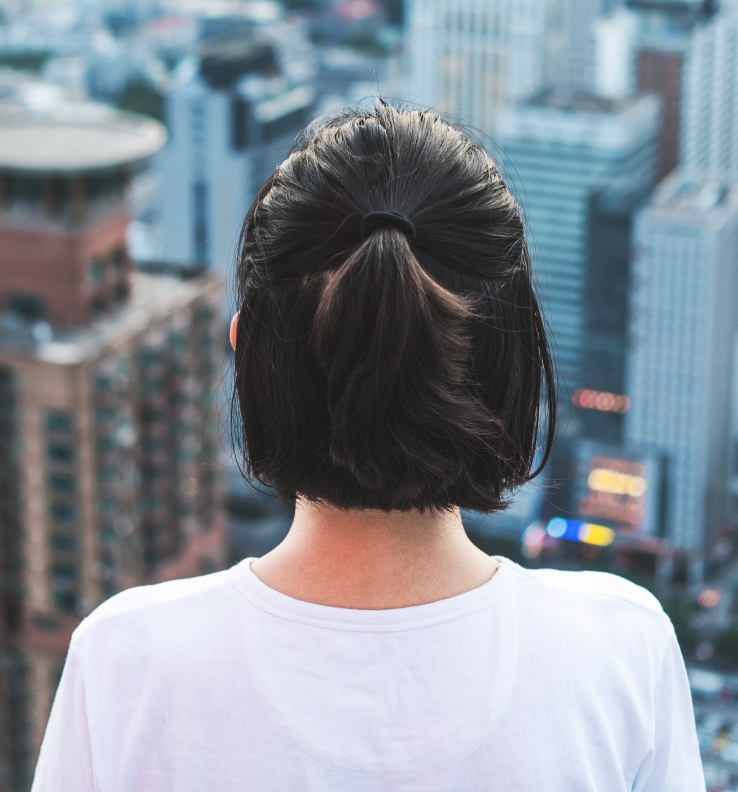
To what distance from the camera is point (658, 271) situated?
1291 cm

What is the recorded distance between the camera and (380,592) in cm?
49

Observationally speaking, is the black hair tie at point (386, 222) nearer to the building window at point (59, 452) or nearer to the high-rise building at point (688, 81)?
the building window at point (59, 452)

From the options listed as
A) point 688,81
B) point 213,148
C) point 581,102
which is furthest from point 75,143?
point 688,81

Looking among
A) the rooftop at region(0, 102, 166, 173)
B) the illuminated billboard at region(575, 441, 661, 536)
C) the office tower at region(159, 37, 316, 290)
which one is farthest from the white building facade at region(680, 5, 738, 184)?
the rooftop at region(0, 102, 166, 173)

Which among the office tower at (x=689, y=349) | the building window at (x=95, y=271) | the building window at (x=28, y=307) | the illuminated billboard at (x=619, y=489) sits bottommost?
the illuminated billboard at (x=619, y=489)

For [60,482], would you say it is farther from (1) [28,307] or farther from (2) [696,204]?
(2) [696,204]

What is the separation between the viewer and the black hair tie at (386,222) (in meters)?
0.47

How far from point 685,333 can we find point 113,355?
696 cm

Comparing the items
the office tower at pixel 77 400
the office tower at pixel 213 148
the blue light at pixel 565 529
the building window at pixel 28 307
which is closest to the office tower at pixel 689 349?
the blue light at pixel 565 529

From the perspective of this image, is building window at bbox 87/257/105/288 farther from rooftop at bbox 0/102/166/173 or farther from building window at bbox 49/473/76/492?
building window at bbox 49/473/76/492

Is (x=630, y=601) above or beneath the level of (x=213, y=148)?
above

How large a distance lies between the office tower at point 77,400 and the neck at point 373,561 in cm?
653

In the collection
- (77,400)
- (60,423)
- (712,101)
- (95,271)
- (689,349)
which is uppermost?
(712,101)

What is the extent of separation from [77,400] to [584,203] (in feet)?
27.3
